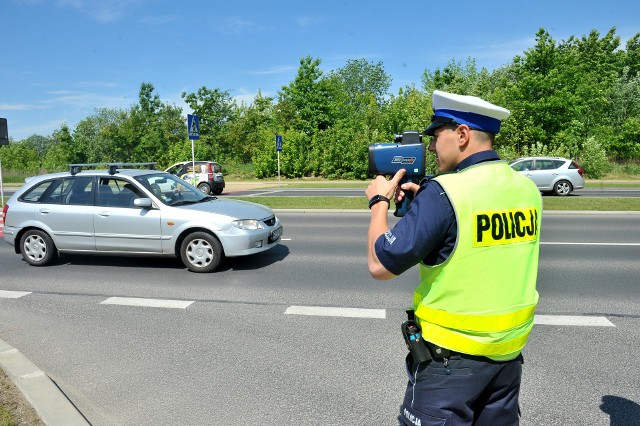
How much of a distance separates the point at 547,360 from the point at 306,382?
201cm

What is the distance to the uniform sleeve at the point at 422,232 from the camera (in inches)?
69.2

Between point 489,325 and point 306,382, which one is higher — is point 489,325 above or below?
above

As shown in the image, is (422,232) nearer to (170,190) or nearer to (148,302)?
(148,302)

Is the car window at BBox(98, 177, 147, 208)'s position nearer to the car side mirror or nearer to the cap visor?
the car side mirror

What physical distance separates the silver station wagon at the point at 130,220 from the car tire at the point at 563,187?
15.5 meters

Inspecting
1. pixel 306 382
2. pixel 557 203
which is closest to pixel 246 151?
pixel 557 203

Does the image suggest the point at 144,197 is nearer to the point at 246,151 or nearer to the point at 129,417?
the point at 129,417

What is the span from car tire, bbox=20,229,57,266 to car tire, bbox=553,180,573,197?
18156mm

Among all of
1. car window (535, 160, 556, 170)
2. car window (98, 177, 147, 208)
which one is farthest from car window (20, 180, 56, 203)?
car window (535, 160, 556, 170)

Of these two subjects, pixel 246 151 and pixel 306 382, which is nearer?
pixel 306 382

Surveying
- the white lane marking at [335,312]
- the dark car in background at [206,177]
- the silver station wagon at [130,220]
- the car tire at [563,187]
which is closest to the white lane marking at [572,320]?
the white lane marking at [335,312]

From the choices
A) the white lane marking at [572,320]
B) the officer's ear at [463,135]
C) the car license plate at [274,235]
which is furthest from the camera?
the car license plate at [274,235]

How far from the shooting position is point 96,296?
6.38 meters

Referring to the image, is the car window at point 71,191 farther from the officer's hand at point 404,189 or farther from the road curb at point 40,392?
the officer's hand at point 404,189
